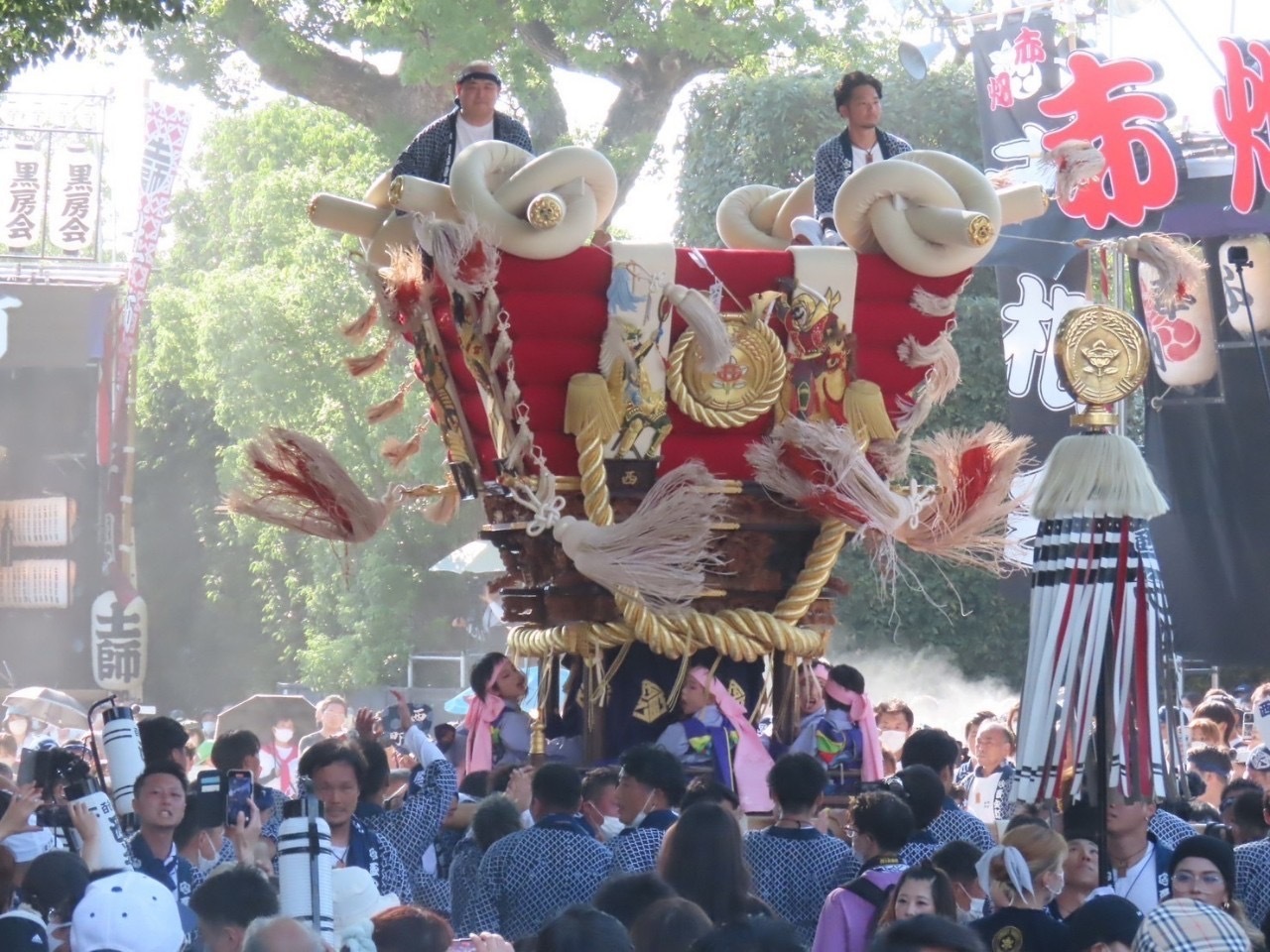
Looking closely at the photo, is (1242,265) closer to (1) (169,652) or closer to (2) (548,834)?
(2) (548,834)

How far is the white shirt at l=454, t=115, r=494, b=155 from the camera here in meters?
6.96

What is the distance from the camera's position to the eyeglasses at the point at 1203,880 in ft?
15.0

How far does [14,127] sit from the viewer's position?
20.4 m

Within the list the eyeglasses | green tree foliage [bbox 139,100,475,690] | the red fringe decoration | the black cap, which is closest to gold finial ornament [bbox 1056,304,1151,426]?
the eyeglasses

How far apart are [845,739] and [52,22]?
12.6ft

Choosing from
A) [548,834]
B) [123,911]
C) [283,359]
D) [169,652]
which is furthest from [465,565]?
[169,652]

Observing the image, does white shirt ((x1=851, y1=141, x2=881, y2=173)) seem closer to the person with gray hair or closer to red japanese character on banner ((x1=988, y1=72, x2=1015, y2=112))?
the person with gray hair

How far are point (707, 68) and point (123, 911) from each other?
40.2 ft

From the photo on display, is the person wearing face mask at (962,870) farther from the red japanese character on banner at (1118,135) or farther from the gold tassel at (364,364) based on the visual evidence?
the red japanese character on banner at (1118,135)

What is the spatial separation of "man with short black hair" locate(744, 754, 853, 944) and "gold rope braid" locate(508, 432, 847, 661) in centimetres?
145

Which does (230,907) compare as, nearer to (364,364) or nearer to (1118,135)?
(364,364)

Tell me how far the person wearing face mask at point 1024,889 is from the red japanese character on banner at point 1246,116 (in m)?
8.76

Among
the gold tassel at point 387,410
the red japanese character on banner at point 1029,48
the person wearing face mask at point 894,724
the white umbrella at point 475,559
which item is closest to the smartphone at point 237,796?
the gold tassel at point 387,410

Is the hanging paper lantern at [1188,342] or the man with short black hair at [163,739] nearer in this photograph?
the man with short black hair at [163,739]
